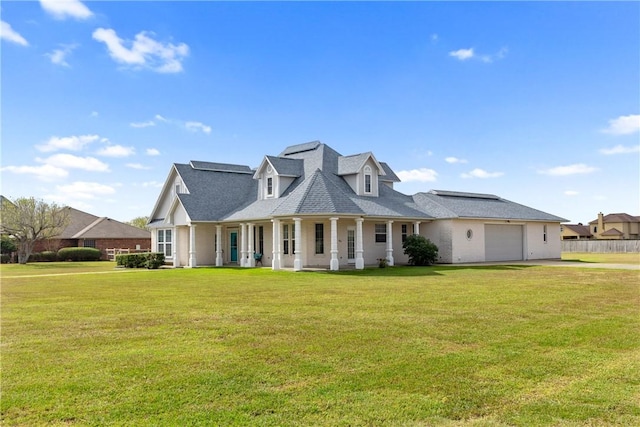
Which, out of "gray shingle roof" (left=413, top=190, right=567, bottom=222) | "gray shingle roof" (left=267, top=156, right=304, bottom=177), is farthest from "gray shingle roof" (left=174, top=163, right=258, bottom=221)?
"gray shingle roof" (left=413, top=190, right=567, bottom=222)

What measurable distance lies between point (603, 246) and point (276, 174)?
4464 centimetres

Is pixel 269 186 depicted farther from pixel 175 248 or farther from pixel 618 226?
pixel 618 226

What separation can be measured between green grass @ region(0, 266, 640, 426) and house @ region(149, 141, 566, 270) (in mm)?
14201

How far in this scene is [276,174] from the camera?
→ 31391 mm

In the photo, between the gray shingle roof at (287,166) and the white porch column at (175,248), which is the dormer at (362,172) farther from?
the white porch column at (175,248)

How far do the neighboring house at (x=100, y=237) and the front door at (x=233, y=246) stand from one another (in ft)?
74.8

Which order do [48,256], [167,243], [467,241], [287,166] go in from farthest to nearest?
[48,256] → [167,243] → [467,241] → [287,166]

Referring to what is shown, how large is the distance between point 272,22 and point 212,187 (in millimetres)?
18080

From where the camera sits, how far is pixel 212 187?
116ft

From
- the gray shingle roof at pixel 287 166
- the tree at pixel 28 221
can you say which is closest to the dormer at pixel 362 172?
the gray shingle roof at pixel 287 166

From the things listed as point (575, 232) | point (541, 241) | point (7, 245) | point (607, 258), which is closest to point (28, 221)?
point (7, 245)

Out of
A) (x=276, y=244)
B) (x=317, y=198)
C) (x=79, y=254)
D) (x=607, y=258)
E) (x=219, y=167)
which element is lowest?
(x=607, y=258)

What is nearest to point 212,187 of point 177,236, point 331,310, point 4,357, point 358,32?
point 177,236

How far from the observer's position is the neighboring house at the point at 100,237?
2067 inches
